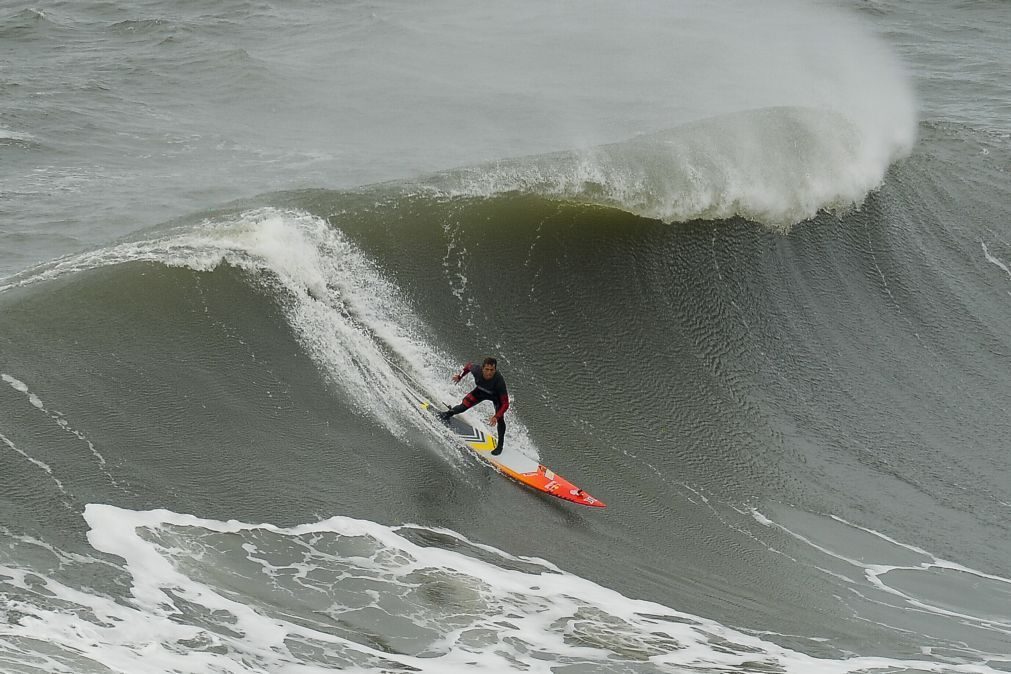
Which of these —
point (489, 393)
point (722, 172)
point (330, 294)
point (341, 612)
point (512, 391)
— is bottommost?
point (341, 612)

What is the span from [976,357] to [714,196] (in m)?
4.13

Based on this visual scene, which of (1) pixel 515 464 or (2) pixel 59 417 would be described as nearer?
(2) pixel 59 417

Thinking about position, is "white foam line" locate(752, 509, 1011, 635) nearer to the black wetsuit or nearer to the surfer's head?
the black wetsuit

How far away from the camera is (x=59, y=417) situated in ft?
31.4

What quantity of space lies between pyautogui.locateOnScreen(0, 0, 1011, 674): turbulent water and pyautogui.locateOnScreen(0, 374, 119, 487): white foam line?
0.16 ft

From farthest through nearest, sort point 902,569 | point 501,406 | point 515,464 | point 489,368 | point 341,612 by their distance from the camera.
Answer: point 515,464 → point 501,406 → point 489,368 → point 902,569 → point 341,612

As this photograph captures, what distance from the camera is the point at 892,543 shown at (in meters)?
10.2

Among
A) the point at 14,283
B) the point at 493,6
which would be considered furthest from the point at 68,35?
the point at 14,283

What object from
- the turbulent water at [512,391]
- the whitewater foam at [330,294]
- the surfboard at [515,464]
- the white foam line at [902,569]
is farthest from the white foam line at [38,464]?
the white foam line at [902,569]

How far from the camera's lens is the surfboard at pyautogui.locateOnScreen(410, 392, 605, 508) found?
10094 mm

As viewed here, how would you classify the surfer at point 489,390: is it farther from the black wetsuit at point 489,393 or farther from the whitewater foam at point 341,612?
the whitewater foam at point 341,612

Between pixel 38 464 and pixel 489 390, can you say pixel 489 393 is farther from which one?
pixel 38 464

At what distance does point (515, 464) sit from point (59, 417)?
4.35 m

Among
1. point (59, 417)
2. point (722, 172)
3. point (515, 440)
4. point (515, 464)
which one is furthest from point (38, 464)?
point (722, 172)
